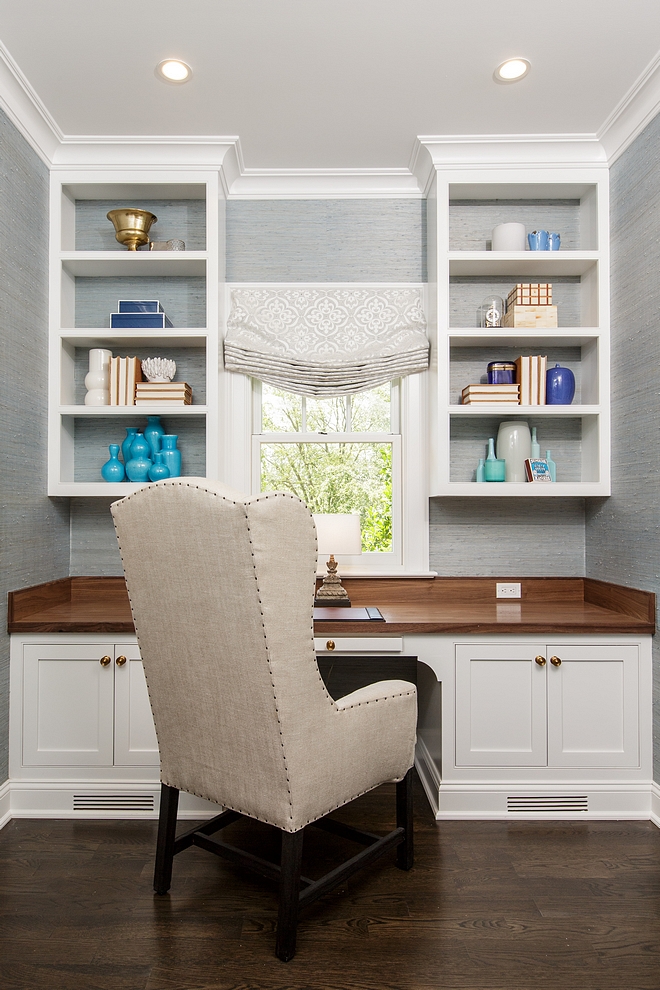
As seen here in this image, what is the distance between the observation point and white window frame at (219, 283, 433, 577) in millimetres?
3297

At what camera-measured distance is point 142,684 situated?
265 cm

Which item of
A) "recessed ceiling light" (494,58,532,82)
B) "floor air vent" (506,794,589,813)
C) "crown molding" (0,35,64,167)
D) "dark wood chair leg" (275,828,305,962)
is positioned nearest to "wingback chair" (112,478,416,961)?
"dark wood chair leg" (275,828,305,962)

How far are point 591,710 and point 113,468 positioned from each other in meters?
2.25

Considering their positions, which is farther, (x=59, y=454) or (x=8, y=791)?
(x=59, y=454)

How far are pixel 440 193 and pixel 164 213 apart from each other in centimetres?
132

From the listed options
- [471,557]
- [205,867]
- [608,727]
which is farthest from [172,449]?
[608,727]

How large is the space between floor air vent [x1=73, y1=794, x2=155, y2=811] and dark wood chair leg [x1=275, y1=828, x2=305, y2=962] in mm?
1063

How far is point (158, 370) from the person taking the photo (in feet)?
10.3

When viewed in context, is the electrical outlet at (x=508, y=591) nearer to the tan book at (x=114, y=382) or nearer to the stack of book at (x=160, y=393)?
the stack of book at (x=160, y=393)

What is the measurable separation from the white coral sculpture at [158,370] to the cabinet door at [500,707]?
175 centimetres

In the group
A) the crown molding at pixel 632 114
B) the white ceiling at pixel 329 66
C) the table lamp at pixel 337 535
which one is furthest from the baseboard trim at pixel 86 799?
the crown molding at pixel 632 114

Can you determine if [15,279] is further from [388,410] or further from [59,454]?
[388,410]

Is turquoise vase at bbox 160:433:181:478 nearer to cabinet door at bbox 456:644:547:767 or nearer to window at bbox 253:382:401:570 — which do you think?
window at bbox 253:382:401:570

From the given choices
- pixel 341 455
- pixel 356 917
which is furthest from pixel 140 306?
pixel 356 917
